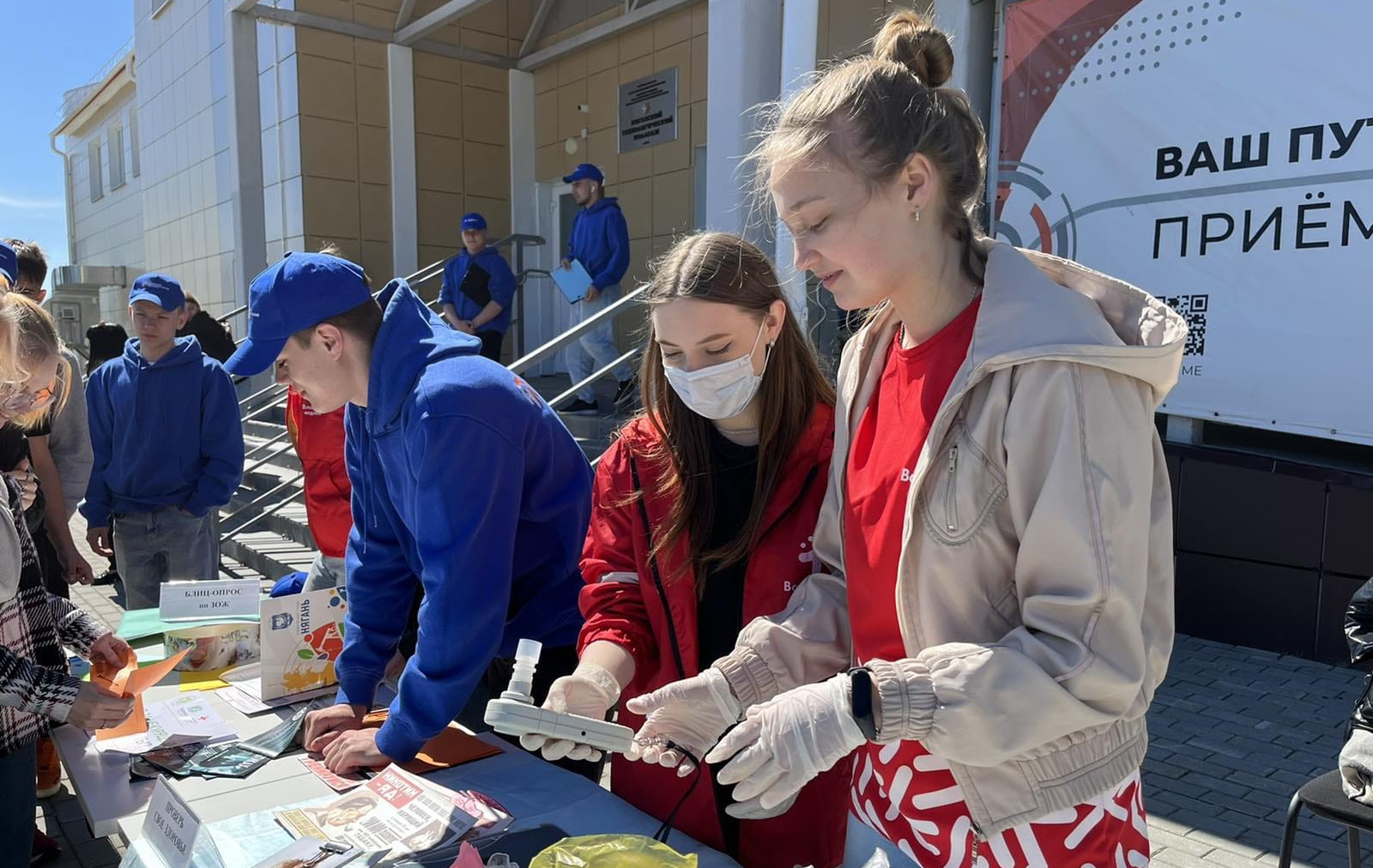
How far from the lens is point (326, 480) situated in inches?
129

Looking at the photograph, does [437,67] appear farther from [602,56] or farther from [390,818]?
[390,818]

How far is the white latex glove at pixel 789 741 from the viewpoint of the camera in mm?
1020

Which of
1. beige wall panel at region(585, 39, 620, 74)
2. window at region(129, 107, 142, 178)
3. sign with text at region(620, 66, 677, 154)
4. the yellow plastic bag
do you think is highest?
window at region(129, 107, 142, 178)

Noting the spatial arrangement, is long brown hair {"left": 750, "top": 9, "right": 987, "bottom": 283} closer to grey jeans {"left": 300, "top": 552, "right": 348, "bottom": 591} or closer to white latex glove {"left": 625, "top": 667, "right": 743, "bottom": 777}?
white latex glove {"left": 625, "top": 667, "right": 743, "bottom": 777}

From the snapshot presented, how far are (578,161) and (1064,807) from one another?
9.64 meters

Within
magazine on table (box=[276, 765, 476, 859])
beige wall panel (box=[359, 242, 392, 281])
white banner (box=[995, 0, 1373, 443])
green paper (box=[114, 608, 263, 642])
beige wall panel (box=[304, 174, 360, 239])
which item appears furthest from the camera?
beige wall panel (box=[359, 242, 392, 281])

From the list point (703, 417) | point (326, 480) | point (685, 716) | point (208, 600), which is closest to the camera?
point (685, 716)

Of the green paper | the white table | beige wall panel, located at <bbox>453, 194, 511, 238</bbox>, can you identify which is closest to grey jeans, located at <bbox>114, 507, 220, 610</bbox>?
the green paper

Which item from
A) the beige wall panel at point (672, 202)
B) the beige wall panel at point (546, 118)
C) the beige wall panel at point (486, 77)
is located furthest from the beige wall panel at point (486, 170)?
the beige wall panel at point (672, 202)

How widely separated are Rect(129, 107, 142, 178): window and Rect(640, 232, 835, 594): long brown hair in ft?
64.4

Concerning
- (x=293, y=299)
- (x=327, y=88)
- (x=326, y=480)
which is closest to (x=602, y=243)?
(x=326, y=480)

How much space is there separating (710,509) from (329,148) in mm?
9516

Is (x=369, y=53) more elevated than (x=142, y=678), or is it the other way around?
(x=369, y=53)

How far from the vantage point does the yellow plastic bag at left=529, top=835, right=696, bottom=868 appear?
3.95 ft
